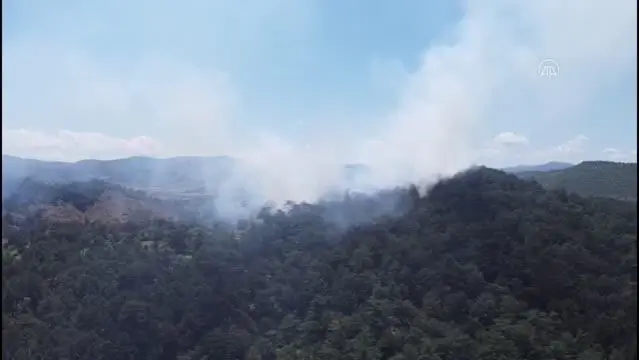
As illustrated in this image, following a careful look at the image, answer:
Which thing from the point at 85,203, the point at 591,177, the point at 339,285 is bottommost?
the point at 339,285

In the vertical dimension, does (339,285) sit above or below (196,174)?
below

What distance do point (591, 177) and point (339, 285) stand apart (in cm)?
2076

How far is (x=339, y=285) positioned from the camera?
623 inches

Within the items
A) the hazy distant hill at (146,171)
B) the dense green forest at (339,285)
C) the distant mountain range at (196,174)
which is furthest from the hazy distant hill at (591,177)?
the hazy distant hill at (146,171)

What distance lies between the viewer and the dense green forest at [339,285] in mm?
13805

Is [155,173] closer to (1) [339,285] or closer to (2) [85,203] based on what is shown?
(2) [85,203]

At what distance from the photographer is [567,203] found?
65.5ft

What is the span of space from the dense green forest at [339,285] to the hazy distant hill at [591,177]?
896 cm

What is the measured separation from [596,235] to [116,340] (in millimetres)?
12479

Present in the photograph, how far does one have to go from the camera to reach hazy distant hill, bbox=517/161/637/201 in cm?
2800

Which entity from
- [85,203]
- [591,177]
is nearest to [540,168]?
[591,177]

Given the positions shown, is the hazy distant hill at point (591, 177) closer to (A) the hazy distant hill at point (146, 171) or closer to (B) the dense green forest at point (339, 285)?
(B) the dense green forest at point (339, 285)

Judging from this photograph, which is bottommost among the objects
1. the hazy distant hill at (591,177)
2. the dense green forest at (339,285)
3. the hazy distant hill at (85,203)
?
the dense green forest at (339,285)

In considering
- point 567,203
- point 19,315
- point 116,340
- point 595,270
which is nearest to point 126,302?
point 116,340
